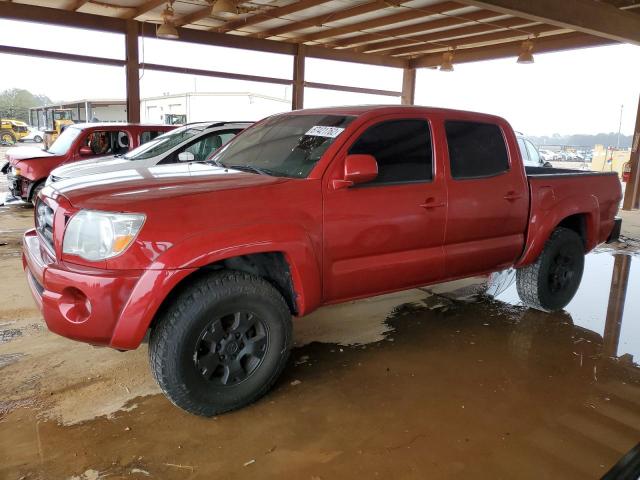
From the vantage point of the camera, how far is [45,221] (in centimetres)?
294

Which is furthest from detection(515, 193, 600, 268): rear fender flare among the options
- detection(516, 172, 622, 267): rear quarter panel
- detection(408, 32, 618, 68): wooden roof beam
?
detection(408, 32, 618, 68): wooden roof beam

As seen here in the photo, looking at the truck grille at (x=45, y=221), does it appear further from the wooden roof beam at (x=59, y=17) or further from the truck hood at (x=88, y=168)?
the wooden roof beam at (x=59, y=17)

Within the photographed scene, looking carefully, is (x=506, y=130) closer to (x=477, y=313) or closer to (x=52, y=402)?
(x=477, y=313)

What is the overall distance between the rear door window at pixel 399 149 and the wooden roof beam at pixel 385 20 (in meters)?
6.74

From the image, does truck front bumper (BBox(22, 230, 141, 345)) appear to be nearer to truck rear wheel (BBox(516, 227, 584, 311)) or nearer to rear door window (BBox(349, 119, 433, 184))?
rear door window (BBox(349, 119, 433, 184))

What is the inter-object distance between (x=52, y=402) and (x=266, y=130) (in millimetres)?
2297

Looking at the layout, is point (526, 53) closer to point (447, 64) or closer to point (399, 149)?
point (447, 64)

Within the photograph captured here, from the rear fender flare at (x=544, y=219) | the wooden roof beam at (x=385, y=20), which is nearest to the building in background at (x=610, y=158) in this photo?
the wooden roof beam at (x=385, y=20)

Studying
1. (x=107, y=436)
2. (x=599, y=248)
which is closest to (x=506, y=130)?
(x=107, y=436)

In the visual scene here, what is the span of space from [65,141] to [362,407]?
26.0 ft

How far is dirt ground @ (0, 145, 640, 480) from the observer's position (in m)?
2.43

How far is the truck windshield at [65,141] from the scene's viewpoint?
851 centimetres

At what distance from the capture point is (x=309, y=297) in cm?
296

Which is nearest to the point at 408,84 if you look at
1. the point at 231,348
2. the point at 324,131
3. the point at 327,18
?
the point at 327,18
